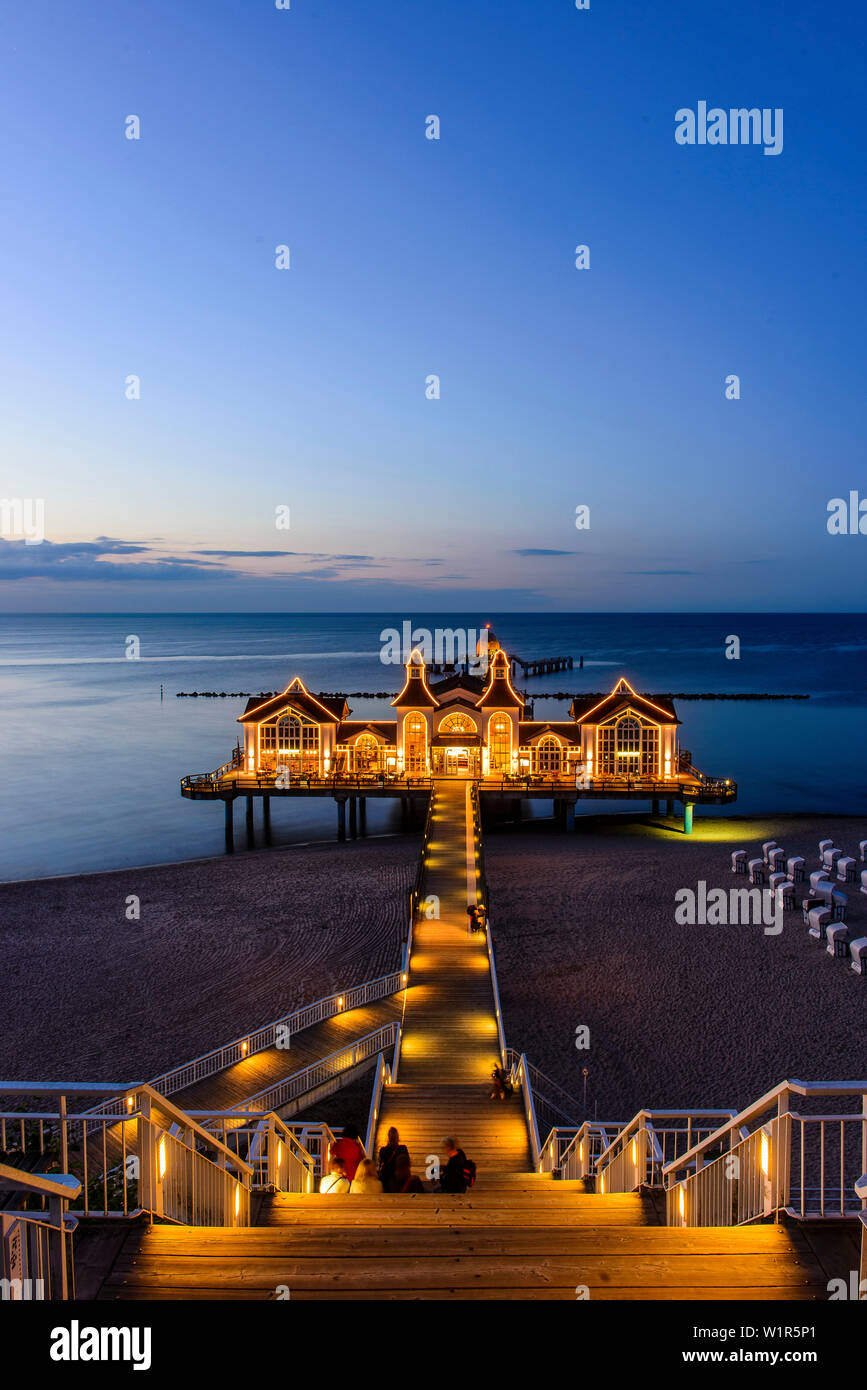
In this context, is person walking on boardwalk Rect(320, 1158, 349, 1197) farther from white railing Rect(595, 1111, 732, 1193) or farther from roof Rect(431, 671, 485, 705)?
roof Rect(431, 671, 485, 705)

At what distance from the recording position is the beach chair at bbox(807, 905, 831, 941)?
941 inches

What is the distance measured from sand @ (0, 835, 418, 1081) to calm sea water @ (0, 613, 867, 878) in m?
8.05

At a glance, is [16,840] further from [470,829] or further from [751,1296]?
[751,1296]

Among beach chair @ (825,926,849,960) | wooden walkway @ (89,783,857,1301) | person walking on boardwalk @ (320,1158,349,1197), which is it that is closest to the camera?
wooden walkway @ (89,783,857,1301)

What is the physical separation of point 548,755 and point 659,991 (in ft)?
67.5

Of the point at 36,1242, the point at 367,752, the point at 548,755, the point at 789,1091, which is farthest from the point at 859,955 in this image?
the point at 367,752

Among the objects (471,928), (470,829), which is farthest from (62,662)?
(471,928)

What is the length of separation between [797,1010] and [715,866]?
12.3 meters

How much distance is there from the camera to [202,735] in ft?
230

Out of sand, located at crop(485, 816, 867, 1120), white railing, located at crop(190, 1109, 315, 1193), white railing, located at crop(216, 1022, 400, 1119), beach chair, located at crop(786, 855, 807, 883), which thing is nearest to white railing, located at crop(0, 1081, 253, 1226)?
white railing, located at crop(190, 1109, 315, 1193)
